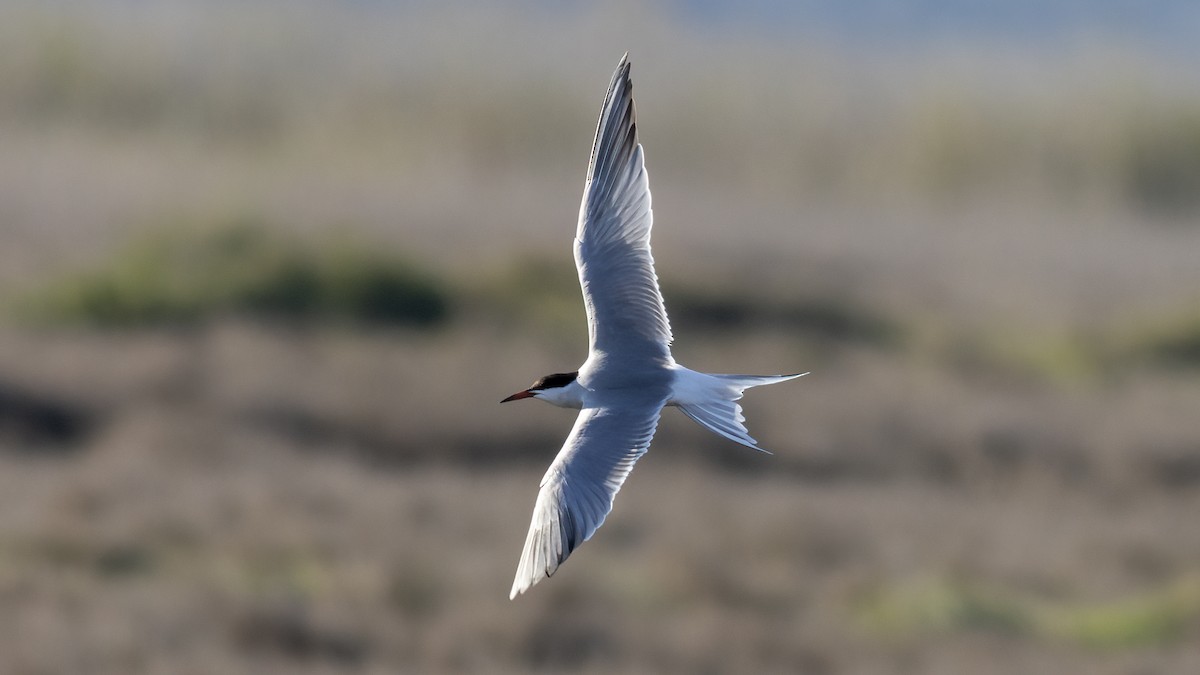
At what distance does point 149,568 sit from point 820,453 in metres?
5.14

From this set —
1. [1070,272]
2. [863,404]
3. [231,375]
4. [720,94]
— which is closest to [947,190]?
[720,94]

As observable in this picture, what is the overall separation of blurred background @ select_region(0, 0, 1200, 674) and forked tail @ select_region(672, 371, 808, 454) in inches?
191

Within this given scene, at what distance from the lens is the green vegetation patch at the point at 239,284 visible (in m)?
15.9

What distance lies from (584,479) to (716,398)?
39 centimetres

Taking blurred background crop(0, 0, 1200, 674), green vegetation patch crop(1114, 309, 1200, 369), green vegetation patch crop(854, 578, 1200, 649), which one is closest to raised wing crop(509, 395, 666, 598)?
blurred background crop(0, 0, 1200, 674)

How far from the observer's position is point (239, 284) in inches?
641

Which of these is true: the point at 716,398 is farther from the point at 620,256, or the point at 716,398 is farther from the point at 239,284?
the point at 239,284

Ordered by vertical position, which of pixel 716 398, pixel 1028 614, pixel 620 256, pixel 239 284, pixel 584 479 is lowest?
pixel 1028 614

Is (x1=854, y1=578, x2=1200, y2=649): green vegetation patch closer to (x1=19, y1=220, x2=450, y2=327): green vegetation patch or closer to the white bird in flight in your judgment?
the white bird in flight

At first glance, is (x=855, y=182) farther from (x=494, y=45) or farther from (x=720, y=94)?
(x=494, y=45)

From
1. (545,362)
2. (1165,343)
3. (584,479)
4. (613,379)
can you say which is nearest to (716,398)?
(613,379)

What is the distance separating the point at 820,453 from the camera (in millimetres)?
13625

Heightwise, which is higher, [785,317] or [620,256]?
[620,256]

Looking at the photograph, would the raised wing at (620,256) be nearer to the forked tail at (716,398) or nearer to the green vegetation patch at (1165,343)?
the forked tail at (716,398)
